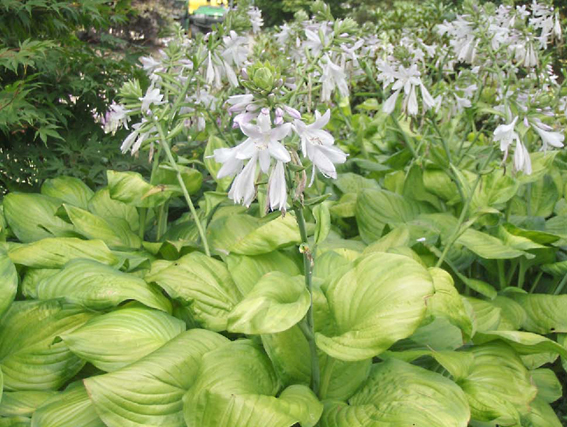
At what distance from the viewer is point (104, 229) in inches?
104

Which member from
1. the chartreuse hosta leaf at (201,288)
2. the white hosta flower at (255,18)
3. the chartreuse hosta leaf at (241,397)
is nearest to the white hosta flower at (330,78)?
the white hosta flower at (255,18)

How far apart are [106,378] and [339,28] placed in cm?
168

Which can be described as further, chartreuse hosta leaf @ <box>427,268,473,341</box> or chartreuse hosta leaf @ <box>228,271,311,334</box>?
chartreuse hosta leaf @ <box>427,268,473,341</box>

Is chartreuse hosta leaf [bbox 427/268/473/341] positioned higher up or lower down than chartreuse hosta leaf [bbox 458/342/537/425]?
higher up

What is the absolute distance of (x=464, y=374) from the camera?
69.6 inches

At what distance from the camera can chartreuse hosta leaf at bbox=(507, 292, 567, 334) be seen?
2244mm

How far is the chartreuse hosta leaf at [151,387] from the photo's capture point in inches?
61.1

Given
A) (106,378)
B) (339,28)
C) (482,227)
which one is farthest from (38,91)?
(482,227)

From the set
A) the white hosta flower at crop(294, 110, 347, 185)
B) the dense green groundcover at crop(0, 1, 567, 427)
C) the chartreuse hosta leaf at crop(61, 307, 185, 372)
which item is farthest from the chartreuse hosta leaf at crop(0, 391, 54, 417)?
the white hosta flower at crop(294, 110, 347, 185)

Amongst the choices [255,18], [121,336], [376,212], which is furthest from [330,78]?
[121,336]

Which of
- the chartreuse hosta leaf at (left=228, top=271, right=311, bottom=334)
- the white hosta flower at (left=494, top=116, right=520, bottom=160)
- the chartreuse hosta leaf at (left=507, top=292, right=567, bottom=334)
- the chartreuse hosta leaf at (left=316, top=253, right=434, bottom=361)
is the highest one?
the white hosta flower at (left=494, top=116, right=520, bottom=160)

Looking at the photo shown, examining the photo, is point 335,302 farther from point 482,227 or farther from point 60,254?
point 482,227

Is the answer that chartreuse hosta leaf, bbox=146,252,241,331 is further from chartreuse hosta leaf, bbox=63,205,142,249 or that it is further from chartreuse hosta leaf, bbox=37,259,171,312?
chartreuse hosta leaf, bbox=63,205,142,249

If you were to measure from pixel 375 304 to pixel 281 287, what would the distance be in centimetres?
28
